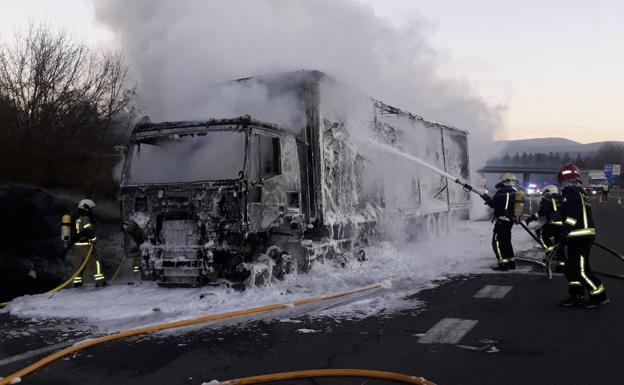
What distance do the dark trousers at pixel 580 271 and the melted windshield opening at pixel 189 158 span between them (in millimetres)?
4279

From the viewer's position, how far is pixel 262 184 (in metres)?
7.06

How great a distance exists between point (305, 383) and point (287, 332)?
1469 millimetres

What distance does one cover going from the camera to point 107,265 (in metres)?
12.9

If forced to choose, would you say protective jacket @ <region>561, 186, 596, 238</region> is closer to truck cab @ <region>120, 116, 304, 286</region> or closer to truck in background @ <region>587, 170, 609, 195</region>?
truck cab @ <region>120, 116, 304, 286</region>

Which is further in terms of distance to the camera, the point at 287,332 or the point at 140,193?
the point at 140,193

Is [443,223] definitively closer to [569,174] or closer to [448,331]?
[569,174]

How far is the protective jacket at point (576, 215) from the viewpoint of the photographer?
639 centimetres

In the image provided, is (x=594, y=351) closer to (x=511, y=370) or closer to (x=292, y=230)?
(x=511, y=370)

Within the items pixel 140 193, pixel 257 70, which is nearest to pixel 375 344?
pixel 140 193

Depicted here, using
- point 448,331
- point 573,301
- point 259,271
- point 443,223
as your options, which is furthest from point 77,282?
point 443,223

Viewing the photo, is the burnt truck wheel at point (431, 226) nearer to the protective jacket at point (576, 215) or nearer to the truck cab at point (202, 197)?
the truck cab at point (202, 197)

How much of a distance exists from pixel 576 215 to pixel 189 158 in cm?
513

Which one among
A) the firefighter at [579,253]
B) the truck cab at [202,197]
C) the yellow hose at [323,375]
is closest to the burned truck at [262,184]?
the truck cab at [202,197]

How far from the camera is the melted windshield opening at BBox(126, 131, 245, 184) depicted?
23.1ft
